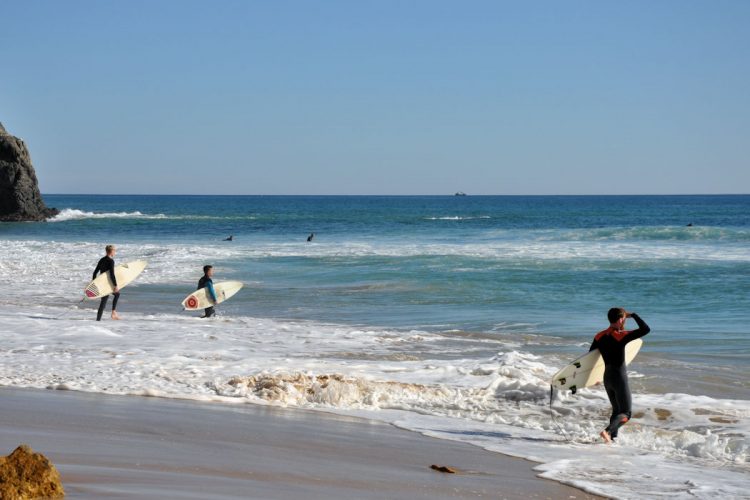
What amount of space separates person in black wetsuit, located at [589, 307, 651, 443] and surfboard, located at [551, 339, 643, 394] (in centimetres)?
53

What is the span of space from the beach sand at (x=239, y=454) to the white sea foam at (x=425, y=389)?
0.54 meters

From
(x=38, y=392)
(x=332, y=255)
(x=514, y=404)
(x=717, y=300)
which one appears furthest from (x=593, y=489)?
(x=332, y=255)

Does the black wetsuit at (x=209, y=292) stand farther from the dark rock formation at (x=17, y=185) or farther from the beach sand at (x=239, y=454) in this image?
the dark rock formation at (x=17, y=185)

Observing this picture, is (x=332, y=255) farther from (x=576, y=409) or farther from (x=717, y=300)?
(x=576, y=409)

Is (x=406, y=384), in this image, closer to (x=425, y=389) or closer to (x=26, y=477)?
(x=425, y=389)

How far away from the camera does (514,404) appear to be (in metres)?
9.72

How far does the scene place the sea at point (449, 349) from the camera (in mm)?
8055

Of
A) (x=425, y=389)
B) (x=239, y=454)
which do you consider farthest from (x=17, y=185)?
(x=239, y=454)

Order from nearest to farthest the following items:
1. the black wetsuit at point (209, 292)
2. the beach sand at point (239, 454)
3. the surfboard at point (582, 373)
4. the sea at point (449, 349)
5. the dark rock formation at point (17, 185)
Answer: the beach sand at point (239, 454), the sea at point (449, 349), the surfboard at point (582, 373), the black wetsuit at point (209, 292), the dark rock formation at point (17, 185)

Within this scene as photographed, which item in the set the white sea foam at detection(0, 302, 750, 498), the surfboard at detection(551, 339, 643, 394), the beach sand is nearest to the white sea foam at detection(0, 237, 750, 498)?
the white sea foam at detection(0, 302, 750, 498)

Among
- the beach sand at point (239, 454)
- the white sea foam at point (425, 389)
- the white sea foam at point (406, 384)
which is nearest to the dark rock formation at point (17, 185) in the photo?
the white sea foam at point (406, 384)

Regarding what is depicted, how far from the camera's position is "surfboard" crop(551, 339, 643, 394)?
29.3ft

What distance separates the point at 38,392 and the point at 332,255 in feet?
89.3

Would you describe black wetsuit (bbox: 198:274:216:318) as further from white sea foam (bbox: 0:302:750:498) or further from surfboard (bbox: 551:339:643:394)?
surfboard (bbox: 551:339:643:394)
